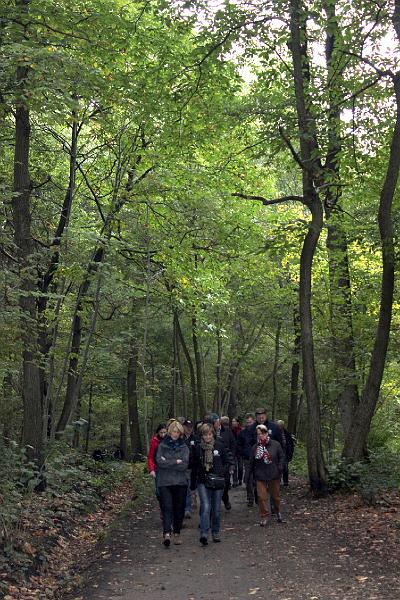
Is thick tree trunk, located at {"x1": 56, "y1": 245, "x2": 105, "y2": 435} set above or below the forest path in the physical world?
above

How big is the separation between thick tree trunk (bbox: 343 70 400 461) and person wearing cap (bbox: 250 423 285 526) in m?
2.48

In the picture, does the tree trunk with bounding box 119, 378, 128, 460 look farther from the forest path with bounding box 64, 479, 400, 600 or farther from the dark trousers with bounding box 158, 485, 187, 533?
the dark trousers with bounding box 158, 485, 187, 533

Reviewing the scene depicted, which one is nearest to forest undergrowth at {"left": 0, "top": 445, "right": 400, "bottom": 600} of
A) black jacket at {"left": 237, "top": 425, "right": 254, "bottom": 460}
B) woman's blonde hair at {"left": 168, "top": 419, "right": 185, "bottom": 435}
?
black jacket at {"left": 237, "top": 425, "right": 254, "bottom": 460}

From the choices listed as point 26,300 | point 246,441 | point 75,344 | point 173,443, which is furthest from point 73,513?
point 75,344

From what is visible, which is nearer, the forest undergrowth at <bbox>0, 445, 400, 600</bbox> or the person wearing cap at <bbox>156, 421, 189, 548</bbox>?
the forest undergrowth at <bbox>0, 445, 400, 600</bbox>

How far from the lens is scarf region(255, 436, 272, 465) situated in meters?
11.2

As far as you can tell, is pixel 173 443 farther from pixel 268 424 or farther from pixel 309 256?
pixel 309 256

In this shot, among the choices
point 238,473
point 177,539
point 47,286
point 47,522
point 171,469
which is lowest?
point 177,539

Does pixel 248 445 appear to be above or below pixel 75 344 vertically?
below

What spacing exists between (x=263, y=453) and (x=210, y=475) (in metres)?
1.71

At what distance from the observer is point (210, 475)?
32.1 feet

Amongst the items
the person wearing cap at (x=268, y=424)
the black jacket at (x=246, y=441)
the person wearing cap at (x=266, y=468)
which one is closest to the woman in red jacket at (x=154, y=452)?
the person wearing cap at (x=266, y=468)

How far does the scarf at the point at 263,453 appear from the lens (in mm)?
11164

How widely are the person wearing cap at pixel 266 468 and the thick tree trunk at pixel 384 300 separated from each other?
2482 millimetres
